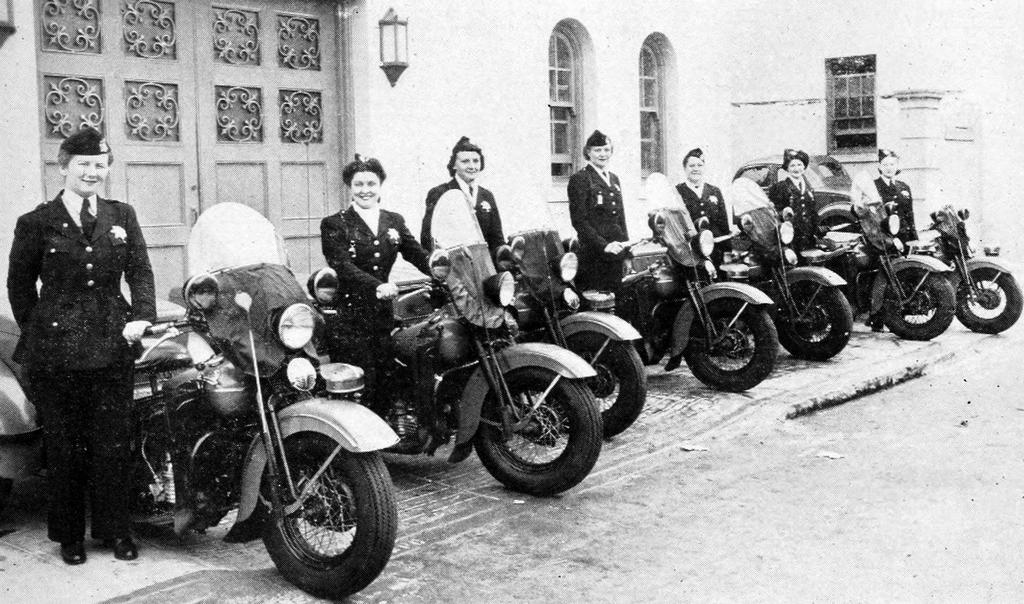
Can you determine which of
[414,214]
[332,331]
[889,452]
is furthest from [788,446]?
[414,214]

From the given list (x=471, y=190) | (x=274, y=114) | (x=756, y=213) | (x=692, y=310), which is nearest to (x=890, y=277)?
(x=756, y=213)

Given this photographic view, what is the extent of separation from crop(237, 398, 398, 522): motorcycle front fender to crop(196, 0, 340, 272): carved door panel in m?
4.81

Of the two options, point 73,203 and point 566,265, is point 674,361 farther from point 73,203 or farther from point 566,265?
point 73,203

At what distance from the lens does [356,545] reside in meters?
4.44

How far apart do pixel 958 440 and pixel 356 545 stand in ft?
14.3

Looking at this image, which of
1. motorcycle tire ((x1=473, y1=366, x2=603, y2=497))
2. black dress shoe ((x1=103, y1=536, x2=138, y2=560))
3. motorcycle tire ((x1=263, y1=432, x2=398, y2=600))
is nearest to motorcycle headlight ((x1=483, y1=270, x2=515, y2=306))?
motorcycle tire ((x1=473, y1=366, x2=603, y2=497))

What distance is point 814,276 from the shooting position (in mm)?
9578

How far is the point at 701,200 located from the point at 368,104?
299 centimetres

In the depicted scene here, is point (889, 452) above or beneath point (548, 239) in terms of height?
beneath

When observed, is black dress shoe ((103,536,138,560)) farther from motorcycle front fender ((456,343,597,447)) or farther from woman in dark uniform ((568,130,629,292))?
woman in dark uniform ((568,130,629,292))

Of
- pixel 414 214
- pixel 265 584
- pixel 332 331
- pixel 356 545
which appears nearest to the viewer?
pixel 356 545

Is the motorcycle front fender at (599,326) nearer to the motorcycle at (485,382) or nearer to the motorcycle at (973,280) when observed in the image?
the motorcycle at (485,382)

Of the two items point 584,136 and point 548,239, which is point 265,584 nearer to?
point 548,239

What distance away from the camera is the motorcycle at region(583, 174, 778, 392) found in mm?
8320
